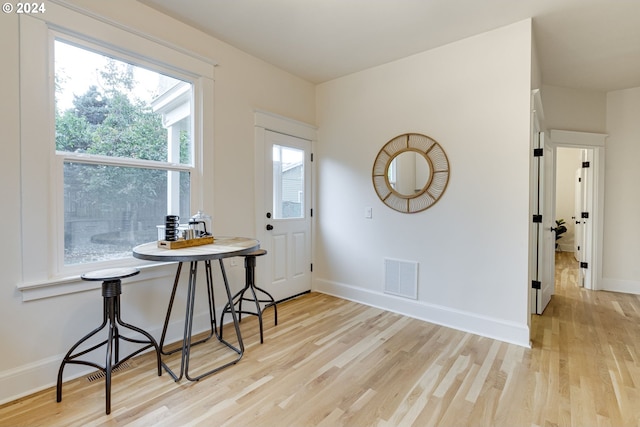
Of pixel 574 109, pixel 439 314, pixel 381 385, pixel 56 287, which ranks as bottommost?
pixel 381 385

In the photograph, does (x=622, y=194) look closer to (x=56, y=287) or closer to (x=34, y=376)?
(x=56, y=287)

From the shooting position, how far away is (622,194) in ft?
13.5

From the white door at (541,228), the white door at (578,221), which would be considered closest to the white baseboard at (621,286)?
the white door at (578,221)

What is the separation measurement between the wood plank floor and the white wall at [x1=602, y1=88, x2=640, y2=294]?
173cm

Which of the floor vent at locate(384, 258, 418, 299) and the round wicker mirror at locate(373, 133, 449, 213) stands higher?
the round wicker mirror at locate(373, 133, 449, 213)

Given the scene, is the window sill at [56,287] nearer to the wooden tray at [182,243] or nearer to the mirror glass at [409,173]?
the wooden tray at [182,243]

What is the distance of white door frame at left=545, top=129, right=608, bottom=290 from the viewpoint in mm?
4035

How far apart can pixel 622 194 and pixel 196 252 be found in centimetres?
538

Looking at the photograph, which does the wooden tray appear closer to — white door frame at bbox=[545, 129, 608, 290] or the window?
the window

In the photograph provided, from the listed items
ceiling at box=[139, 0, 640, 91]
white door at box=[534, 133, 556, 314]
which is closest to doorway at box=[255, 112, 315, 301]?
ceiling at box=[139, 0, 640, 91]

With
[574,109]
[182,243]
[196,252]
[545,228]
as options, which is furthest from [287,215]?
[574,109]

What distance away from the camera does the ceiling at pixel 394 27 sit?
2.38m

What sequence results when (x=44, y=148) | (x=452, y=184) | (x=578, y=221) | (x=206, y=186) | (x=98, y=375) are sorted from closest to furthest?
(x=44, y=148)
(x=98, y=375)
(x=206, y=186)
(x=452, y=184)
(x=578, y=221)

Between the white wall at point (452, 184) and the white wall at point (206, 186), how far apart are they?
938mm
